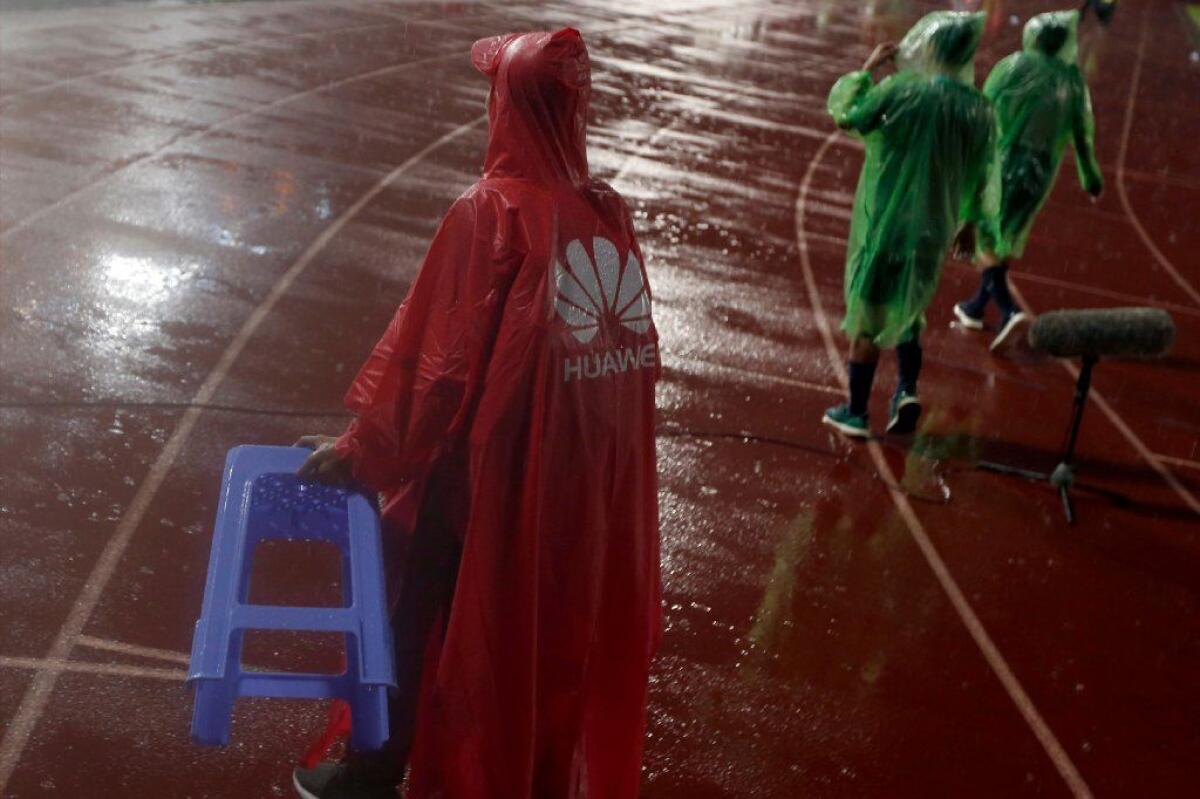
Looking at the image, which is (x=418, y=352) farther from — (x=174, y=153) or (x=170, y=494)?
(x=174, y=153)

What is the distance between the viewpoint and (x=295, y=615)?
2965 mm

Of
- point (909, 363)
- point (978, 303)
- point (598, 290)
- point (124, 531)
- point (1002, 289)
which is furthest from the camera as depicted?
point (978, 303)

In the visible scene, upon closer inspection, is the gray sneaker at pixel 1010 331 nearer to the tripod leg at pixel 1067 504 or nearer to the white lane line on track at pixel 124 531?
the tripod leg at pixel 1067 504

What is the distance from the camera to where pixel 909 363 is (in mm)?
7602

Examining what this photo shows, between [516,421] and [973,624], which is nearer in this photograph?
[516,421]

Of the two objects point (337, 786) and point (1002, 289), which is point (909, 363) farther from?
point (337, 786)

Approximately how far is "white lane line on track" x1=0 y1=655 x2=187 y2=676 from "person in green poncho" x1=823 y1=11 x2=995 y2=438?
406 cm

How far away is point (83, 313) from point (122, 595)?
3022 millimetres

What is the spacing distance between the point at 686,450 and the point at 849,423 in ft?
3.29

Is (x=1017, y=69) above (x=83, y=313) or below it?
above

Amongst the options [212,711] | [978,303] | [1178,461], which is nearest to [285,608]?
[212,711]

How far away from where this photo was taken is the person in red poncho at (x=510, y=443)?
3254 mm

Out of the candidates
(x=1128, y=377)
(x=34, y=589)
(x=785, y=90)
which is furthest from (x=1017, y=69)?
(x=785, y=90)

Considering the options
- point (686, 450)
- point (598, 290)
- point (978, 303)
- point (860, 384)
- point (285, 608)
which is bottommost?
point (686, 450)
